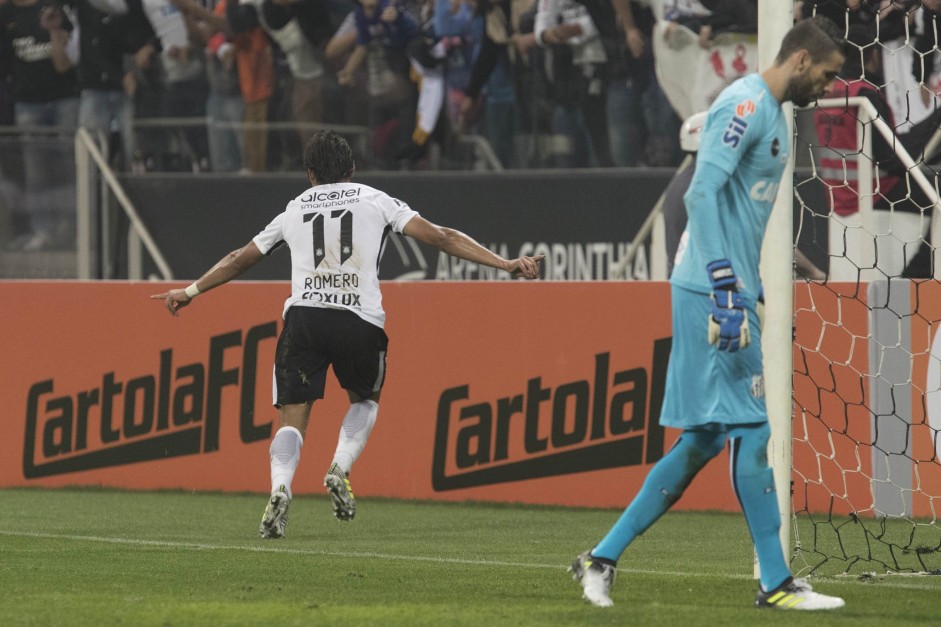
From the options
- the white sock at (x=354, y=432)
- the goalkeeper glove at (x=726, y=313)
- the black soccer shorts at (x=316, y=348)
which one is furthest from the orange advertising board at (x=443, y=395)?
the goalkeeper glove at (x=726, y=313)

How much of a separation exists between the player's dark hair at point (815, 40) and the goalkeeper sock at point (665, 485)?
4.26 feet

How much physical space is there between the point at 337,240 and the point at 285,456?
110 cm

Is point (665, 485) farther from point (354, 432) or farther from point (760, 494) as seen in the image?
point (354, 432)

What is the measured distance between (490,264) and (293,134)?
677cm

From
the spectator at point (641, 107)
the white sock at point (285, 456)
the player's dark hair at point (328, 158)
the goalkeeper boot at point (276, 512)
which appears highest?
the spectator at point (641, 107)

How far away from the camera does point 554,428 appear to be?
34.7ft

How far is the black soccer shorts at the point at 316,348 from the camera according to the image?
8.45 m

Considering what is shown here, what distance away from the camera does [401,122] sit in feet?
45.8

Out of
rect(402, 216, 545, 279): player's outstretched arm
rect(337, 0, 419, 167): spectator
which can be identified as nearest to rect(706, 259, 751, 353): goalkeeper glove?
rect(402, 216, 545, 279): player's outstretched arm

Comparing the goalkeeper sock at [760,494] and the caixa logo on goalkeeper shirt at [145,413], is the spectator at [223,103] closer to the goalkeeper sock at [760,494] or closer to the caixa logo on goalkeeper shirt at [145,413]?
the caixa logo on goalkeeper shirt at [145,413]

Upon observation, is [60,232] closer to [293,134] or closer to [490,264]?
[293,134]

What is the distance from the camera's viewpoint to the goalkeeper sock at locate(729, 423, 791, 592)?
566 cm

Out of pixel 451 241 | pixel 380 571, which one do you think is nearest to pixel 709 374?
pixel 380 571

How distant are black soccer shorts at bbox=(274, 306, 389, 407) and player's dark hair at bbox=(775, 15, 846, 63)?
3384 millimetres
